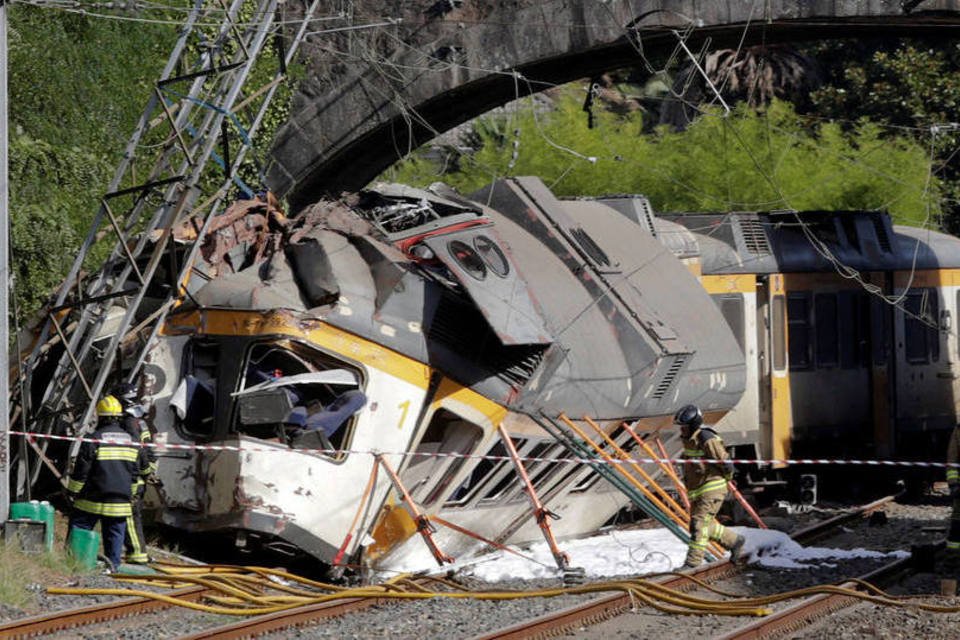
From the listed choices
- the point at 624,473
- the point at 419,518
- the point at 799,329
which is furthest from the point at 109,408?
the point at 799,329

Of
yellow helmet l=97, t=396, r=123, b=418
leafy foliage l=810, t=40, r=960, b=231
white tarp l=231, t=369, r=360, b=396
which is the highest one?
leafy foliage l=810, t=40, r=960, b=231

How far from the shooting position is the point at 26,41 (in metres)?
20.6

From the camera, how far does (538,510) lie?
46.9 ft

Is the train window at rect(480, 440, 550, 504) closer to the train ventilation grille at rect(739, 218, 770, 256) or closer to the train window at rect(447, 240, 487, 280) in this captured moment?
the train window at rect(447, 240, 487, 280)

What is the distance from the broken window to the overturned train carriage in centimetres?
2

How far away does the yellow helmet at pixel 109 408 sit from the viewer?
43.4 ft

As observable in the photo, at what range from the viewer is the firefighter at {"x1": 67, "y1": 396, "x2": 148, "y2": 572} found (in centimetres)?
1314

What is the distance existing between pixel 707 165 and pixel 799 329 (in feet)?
44.8

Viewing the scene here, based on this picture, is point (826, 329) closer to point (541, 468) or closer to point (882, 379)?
point (882, 379)

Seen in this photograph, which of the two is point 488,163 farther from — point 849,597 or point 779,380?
point 849,597

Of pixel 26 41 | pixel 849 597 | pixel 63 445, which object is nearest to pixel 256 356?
pixel 63 445

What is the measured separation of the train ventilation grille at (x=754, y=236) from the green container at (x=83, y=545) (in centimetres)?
1030

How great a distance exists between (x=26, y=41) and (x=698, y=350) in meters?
9.28

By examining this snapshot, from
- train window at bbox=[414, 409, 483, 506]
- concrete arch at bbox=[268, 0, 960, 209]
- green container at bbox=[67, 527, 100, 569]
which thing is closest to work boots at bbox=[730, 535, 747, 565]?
train window at bbox=[414, 409, 483, 506]
